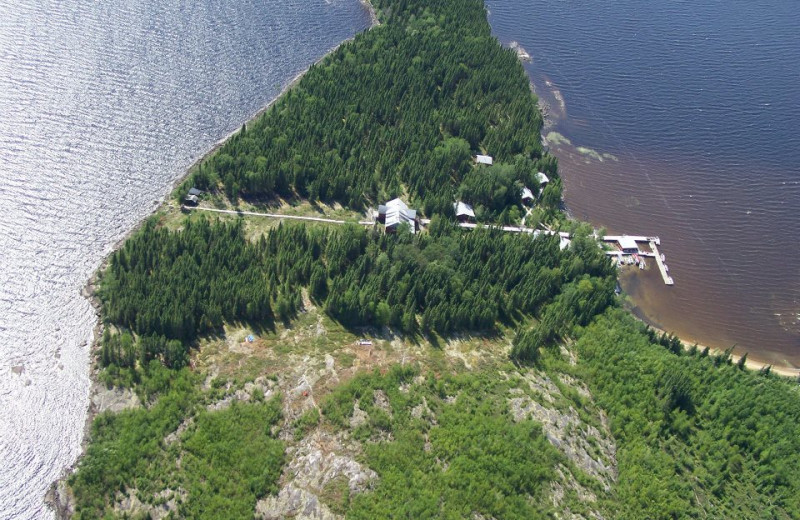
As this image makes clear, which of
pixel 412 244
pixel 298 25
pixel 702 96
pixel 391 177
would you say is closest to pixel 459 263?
pixel 412 244

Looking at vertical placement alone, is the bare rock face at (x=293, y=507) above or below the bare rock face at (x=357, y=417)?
below

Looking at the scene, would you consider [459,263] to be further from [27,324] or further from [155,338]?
[27,324]

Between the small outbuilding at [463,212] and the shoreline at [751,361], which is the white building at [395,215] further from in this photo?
the shoreline at [751,361]

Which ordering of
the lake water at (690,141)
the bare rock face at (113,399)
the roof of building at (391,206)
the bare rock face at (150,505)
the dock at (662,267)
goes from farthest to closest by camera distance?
1. the dock at (662,267)
2. the lake water at (690,141)
3. the roof of building at (391,206)
4. the bare rock face at (113,399)
5. the bare rock face at (150,505)

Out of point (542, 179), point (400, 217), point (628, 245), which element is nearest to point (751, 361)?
point (628, 245)

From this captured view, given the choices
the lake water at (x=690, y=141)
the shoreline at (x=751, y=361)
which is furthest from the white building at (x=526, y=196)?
the shoreline at (x=751, y=361)

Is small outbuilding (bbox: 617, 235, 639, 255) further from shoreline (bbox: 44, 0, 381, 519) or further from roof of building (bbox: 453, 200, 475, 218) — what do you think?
shoreline (bbox: 44, 0, 381, 519)

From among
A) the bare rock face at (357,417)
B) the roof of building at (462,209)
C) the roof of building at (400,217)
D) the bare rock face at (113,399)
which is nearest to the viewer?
the bare rock face at (357,417)

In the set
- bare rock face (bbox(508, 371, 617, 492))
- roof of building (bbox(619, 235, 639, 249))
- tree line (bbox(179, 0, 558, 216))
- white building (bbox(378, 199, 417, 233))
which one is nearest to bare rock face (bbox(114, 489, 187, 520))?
bare rock face (bbox(508, 371, 617, 492))

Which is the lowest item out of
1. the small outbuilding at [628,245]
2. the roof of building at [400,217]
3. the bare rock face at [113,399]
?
the bare rock face at [113,399]
